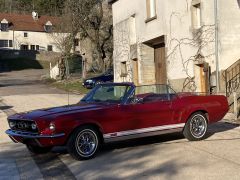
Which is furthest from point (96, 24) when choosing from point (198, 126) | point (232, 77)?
point (198, 126)

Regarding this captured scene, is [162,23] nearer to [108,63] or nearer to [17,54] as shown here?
[108,63]

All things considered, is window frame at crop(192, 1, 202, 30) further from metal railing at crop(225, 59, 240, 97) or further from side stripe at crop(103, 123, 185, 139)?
side stripe at crop(103, 123, 185, 139)

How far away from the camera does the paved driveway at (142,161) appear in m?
7.60

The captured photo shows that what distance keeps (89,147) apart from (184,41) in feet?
38.3

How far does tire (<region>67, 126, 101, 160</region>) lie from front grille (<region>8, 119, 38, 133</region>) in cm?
73

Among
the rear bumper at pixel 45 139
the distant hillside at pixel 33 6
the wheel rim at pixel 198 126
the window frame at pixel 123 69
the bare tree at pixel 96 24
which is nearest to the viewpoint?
the rear bumper at pixel 45 139

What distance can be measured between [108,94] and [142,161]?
2.15 metres

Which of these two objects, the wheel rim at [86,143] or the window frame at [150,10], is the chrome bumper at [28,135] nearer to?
the wheel rim at [86,143]

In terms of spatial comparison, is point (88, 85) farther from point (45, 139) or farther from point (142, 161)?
point (142, 161)

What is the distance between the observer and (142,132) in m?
9.72

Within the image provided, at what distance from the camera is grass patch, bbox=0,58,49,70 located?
214 ft

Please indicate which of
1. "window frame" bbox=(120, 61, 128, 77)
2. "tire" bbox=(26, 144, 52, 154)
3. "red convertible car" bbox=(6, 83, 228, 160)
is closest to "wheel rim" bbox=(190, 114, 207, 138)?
"red convertible car" bbox=(6, 83, 228, 160)

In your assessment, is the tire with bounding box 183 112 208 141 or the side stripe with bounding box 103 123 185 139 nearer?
the side stripe with bounding box 103 123 185 139

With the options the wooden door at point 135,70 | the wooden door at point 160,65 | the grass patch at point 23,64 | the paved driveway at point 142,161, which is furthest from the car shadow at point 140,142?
the grass patch at point 23,64
